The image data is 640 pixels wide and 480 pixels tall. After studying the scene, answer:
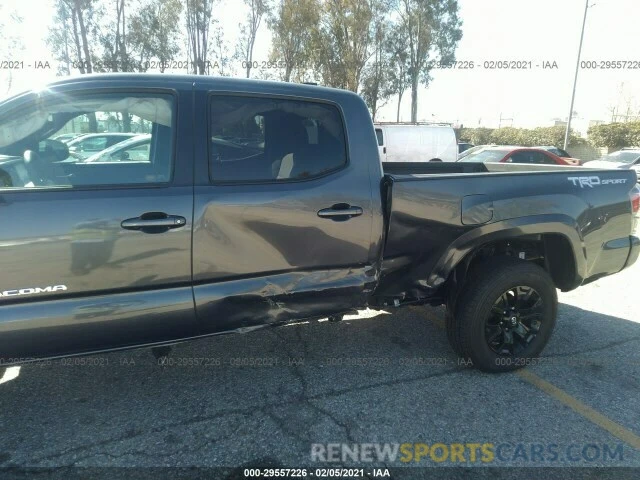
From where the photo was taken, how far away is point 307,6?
25.9 m

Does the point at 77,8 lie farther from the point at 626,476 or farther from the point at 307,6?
the point at 626,476

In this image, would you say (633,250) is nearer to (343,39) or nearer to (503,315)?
(503,315)

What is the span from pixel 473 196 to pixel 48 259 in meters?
2.49

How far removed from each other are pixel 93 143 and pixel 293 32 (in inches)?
1066

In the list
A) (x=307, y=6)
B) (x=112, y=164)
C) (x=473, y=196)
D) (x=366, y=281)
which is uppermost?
(x=307, y=6)

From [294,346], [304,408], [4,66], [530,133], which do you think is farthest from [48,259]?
[530,133]

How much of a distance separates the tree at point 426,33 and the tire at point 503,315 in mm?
27958

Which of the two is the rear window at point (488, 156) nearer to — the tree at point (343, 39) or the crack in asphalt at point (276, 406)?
the crack in asphalt at point (276, 406)

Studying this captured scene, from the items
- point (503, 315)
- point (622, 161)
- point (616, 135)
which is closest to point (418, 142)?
point (622, 161)

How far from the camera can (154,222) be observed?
7.15 ft

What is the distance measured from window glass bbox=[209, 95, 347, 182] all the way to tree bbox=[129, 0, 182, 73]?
87.0 ft

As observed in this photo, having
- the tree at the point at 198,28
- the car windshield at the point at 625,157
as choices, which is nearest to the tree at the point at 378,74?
the tree at the point at 198,28

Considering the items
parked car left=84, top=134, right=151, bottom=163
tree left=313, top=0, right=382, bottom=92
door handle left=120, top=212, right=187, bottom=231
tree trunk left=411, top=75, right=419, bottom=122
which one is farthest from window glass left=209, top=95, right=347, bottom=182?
tree trunk left=411, top=75, right=419, bottom=122

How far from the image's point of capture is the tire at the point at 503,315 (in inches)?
117
